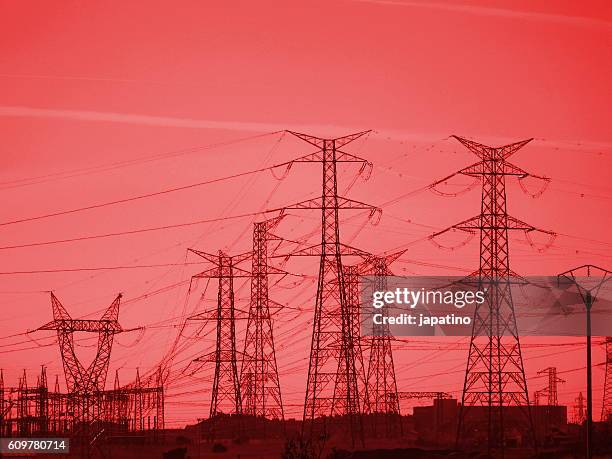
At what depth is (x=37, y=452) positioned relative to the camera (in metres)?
77.6

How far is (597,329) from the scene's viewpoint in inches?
3917

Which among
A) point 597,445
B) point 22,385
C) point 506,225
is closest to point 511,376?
point 506,225

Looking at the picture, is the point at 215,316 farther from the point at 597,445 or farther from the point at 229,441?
the point at 597,445

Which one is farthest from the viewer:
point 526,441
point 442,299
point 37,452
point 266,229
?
point 526,441

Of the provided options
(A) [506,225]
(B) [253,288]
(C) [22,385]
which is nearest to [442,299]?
(B) [253,288]

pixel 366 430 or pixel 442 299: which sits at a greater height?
pixel 442 299

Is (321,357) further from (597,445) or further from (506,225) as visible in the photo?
(597,445)

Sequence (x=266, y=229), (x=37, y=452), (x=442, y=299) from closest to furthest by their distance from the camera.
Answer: (x=37, y=452) → (x=266, y=229) → (x=442, y=299)

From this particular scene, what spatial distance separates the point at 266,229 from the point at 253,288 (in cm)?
417

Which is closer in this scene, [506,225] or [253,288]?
[506,225]

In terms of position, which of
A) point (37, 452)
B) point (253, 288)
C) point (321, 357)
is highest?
point (253, 288)

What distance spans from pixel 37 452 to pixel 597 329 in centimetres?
4491

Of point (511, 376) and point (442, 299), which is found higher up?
point (442, 299)

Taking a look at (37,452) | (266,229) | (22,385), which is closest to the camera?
(37,452)
